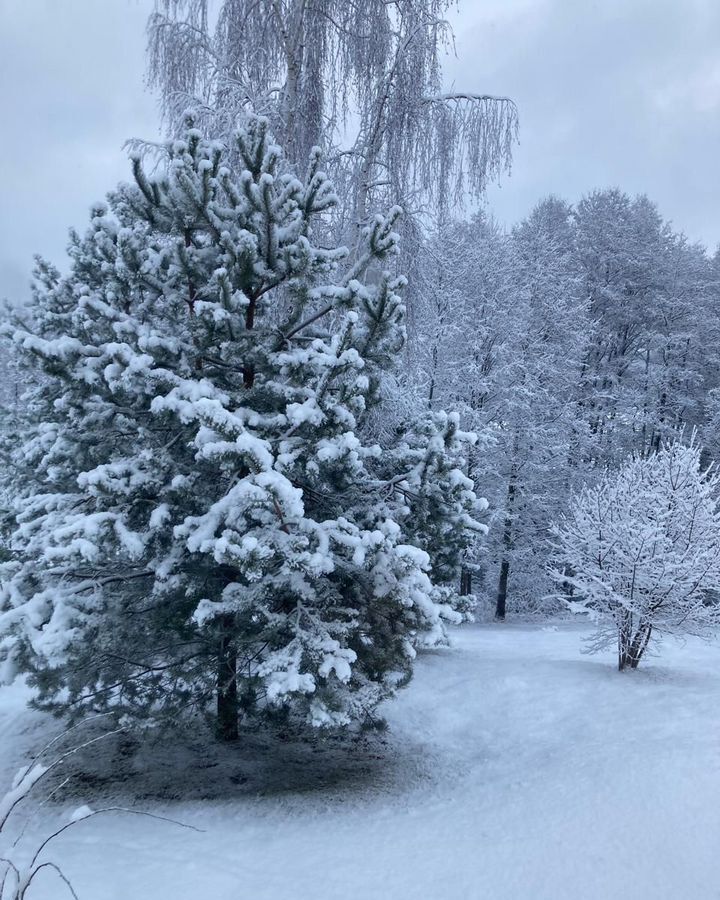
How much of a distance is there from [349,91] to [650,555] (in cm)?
804

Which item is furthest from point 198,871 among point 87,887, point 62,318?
point 62,318

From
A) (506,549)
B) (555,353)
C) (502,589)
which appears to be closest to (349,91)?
(555,353)

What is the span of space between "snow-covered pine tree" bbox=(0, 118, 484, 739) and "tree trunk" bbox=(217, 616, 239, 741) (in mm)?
56

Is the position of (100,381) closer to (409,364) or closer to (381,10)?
(409,364)

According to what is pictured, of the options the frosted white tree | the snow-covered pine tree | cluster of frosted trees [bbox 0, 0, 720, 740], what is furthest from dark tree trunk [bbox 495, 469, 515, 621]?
the snow-covered pine tree

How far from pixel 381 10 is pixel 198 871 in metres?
10.4

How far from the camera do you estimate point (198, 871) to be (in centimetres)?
480

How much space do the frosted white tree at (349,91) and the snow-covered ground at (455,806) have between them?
739 cm

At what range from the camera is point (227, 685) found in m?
6.05

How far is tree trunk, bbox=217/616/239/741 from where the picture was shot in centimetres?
614

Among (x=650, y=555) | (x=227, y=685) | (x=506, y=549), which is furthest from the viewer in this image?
(x=506, y=549)

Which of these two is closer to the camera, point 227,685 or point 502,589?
point 227,685

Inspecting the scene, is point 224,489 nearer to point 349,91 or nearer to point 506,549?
point 349,91

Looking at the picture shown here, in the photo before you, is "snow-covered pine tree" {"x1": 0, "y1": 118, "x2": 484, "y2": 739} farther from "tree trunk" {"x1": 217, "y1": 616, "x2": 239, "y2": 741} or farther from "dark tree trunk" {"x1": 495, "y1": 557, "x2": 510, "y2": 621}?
"dark tree trunk" {"x1": 495, "y1": 557, "x2": 510, "y2": 621}
